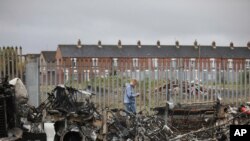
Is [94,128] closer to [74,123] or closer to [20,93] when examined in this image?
[74,123]

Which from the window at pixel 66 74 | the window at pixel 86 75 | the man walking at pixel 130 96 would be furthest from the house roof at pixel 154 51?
the man walking at pixel 130 96

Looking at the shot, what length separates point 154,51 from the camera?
93.1 metres

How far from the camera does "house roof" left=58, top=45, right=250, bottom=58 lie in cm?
8875

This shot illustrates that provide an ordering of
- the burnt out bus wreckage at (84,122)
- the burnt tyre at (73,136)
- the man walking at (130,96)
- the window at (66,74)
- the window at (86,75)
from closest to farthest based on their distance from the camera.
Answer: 1. the burnt out bus wreckage at (84,122)
2. the burnt tyre at (73,136)
3. the man walking at (130,96)
4. the window at (66,74)
5. the window at (86,75)

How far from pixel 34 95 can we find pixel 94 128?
199 inches

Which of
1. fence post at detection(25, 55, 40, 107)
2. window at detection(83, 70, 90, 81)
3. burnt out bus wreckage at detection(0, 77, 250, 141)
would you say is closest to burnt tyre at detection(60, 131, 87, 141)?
burnt out bus wreckage at detection(0, 77, 250, 141)

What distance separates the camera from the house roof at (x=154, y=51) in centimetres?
8875

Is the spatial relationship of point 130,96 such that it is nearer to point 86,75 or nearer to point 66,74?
point 86,75

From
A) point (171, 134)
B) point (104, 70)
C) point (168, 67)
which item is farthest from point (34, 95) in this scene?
point (171, 134)

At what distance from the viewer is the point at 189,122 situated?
15.0 metres

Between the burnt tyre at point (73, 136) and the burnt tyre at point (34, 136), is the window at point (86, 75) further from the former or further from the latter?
the burnt tyre at point (73, 136)

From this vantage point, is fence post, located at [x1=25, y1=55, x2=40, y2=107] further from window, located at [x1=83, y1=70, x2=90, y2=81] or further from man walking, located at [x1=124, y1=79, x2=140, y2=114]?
man walking, located at [x1=124, y1=79, x2=140, y2=114]

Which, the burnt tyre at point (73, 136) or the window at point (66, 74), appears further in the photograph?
the window at point (66, 74)

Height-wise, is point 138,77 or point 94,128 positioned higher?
point 138,77
